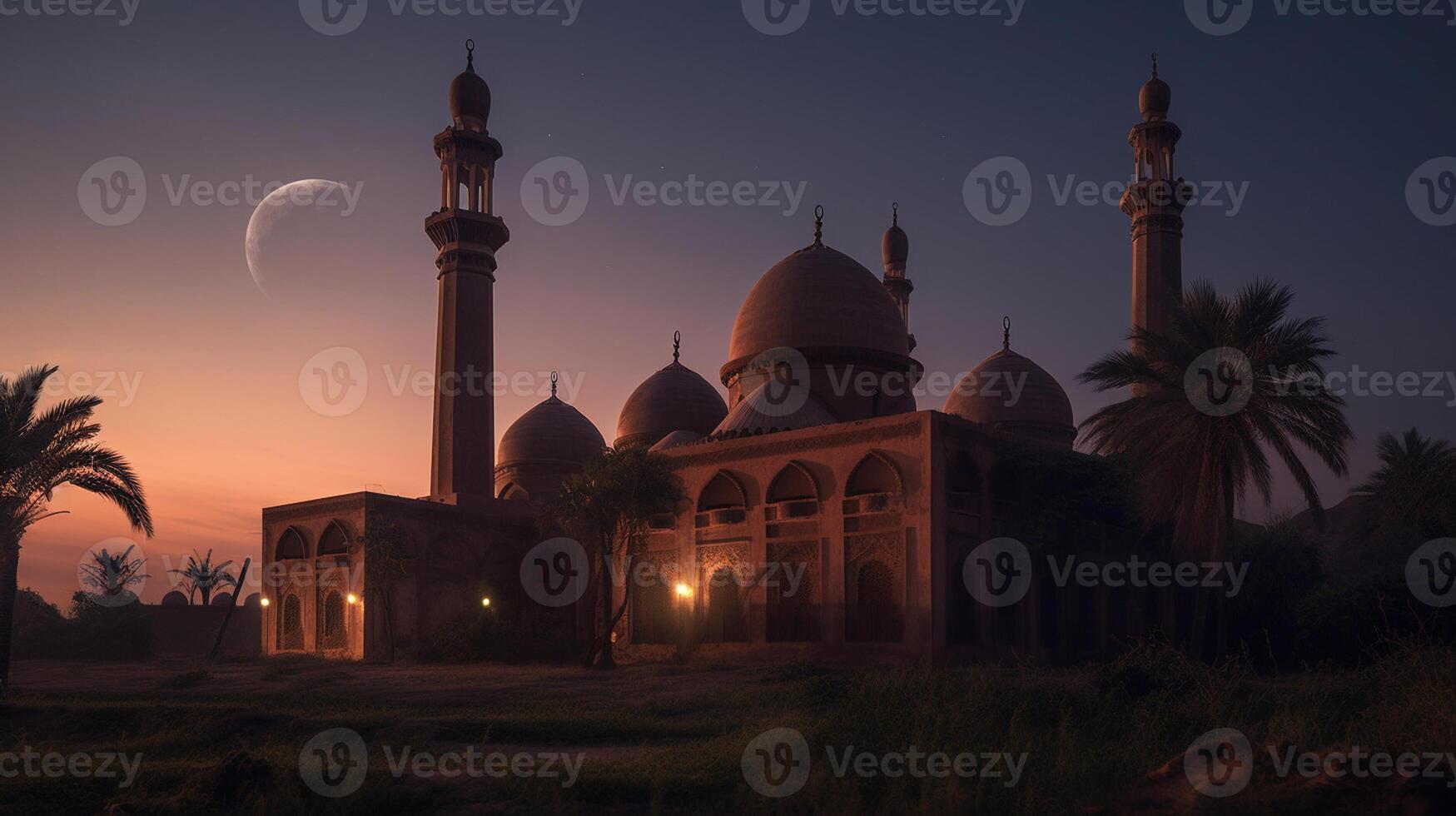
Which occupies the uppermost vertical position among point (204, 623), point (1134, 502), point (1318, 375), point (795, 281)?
point (795, 281)

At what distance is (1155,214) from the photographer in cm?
4084

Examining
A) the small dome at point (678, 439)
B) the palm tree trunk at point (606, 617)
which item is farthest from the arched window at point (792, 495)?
the small dome at point (678, 439)

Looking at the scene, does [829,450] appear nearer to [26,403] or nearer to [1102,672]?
[1102,672]

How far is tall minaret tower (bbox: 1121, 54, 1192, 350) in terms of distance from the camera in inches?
1597

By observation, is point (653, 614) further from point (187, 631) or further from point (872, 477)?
point (187, 631)

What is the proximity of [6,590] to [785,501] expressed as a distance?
17244mm

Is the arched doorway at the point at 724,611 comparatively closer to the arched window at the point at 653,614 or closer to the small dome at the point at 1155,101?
the arched window at the point at 653,614

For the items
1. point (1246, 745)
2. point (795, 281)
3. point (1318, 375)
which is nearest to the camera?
point (1246, 745)

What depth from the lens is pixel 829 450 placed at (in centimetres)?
2973

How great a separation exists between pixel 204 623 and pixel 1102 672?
41083mm

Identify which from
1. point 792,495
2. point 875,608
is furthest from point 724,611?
point 875,608

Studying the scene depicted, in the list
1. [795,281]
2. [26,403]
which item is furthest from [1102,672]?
[795,281]

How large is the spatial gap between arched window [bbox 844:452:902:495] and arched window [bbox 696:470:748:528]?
3.38m

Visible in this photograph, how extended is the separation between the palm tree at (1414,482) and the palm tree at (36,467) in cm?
2807
